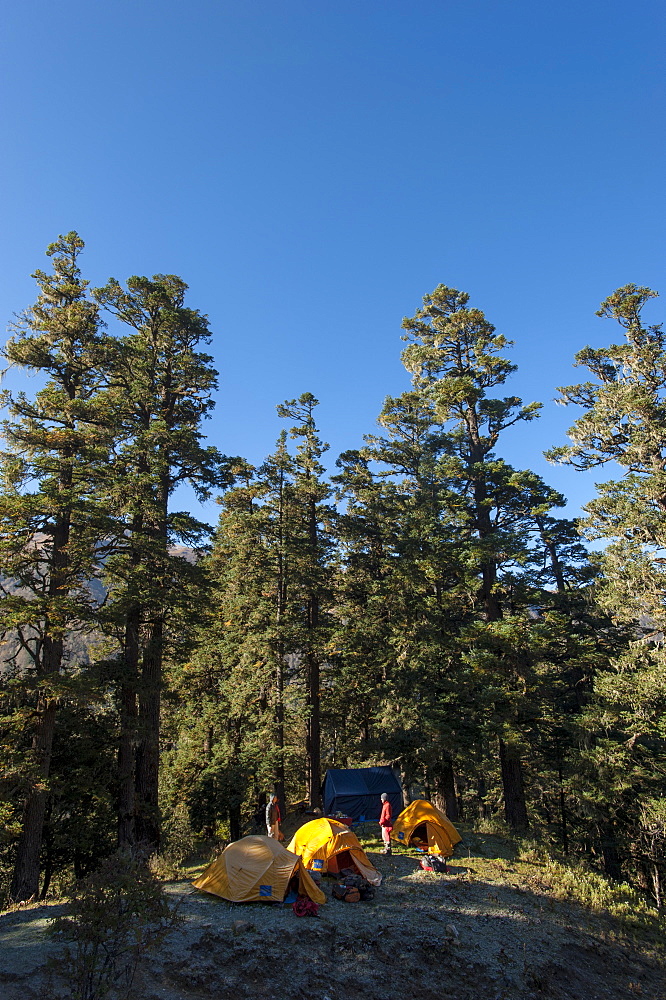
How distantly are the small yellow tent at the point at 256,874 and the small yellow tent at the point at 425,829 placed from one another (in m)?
5.79

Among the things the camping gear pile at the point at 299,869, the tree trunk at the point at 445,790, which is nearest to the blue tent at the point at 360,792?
the tree trunk at the point at 445,790

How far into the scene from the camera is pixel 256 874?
1184cm

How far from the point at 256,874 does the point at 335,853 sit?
2375 millimetres

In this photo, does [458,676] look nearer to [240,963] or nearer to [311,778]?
[311,778]

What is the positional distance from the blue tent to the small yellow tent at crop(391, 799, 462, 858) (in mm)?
2625

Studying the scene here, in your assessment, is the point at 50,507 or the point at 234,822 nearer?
the point at 50,507

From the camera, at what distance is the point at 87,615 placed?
14.8 meters

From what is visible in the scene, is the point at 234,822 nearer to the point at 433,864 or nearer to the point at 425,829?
the point at 425,829

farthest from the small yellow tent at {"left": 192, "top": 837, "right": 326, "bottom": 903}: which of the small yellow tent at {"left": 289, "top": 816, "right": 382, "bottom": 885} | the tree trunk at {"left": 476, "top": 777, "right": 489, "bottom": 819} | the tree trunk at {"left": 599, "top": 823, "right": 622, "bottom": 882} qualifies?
the tree trunk at {"left": 476, "top": 777, "right": 489, "bottom": 819}

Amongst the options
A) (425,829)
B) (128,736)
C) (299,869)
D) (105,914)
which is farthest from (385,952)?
(128,736)

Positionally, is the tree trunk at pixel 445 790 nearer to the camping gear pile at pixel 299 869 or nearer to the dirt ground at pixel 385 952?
the camping gear pile at pixel 299 869

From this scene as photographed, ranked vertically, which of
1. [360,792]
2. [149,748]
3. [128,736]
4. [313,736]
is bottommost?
[360,792]

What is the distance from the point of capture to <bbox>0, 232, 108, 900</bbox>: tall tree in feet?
43.8

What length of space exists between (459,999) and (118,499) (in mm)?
15210
